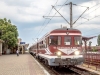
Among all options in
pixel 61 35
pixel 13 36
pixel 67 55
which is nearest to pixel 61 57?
pixel 67 55

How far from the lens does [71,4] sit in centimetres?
2255

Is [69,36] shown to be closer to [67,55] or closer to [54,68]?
[67,55]

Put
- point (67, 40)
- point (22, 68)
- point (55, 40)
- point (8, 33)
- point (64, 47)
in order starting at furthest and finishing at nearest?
point (8, 33)
point (22, 68)
point (67, 40)
point (55, 40)
point (64, 47)

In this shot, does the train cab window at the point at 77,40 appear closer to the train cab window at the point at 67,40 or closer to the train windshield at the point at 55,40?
the train cab window at the point at 67,40

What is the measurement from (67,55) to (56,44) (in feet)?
3.36

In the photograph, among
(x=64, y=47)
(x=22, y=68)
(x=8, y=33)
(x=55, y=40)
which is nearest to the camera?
(x=64, y=47)

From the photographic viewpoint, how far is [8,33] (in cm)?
6062

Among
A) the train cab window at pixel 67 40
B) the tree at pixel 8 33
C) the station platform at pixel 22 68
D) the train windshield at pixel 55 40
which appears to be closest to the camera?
the station platform at pixel 22 68

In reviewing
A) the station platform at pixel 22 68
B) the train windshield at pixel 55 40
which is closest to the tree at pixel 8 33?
the station platform at pixel 22 68

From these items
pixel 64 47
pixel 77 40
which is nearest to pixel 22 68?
pixel 64 47

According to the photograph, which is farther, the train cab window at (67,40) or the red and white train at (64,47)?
the train cab window at (67,40)

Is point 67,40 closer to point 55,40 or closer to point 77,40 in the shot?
point 77,40

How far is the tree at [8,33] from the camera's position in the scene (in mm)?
60406

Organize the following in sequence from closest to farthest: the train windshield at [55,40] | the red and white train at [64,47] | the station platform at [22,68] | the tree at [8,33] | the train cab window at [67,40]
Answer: the red and white train at [64,47] < the station platform at [22,68] < the train windshield at [55,40] < the train cab window at [67,40] < the tree at [8,33]
